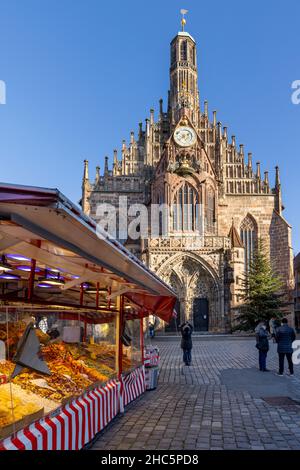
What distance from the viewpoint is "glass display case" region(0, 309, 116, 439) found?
15.3ft

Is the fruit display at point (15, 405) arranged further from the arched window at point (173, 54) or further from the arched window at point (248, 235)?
the arched window at point (173, 54)

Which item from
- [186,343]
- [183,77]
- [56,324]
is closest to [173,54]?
[183,77]

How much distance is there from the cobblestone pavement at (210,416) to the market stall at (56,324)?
516 mm

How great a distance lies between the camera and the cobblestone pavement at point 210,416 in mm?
6379

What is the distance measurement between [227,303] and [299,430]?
89.7 feet

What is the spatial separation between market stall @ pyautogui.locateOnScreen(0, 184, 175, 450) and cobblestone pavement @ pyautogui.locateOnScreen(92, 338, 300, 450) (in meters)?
0.52

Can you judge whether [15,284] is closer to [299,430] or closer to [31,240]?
[31,240]

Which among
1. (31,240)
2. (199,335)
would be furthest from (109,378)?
(199,335)

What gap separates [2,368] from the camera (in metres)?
4.90

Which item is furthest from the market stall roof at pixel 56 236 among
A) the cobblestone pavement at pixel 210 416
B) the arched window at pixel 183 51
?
the arched window at pixel 183 51

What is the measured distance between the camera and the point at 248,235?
39656mm

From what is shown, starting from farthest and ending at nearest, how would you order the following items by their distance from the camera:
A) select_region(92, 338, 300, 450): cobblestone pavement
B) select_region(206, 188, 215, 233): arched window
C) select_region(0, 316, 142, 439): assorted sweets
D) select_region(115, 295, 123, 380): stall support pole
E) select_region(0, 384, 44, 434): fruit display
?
select_region(206, 188, 215, 233): arched window → select_region(115, 295, 123, 380): stall support pole → select_region(92, 338, 300, 450): cobblestone pavement → select_region(0, 316, 142, 439): assorted sweets → select_region(0, 384, 44, 434): fruit display

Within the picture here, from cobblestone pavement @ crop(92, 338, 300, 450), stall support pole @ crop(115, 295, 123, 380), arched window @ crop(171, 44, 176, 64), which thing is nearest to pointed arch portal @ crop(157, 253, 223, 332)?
cobblestone pavement @ crop(92, 338, 300, 450)

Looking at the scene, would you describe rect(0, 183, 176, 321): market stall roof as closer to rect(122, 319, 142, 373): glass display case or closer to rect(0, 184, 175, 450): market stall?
rect(0, 184, 175, 450): market stall
